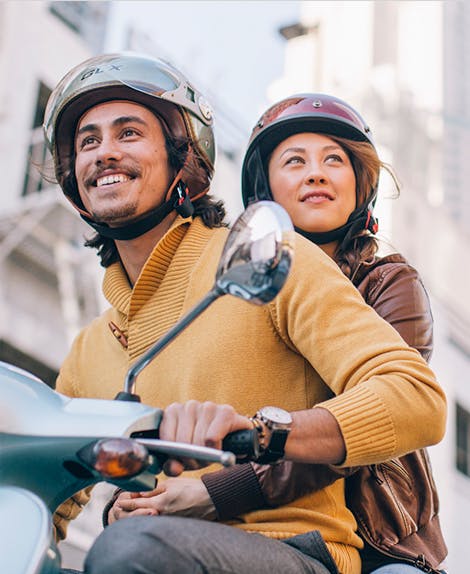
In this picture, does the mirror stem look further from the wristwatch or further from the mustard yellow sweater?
the mustard yellow sweater

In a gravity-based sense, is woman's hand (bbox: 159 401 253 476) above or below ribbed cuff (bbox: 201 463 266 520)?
above

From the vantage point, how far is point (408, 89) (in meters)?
24.0

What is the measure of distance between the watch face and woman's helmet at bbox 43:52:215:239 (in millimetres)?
1397

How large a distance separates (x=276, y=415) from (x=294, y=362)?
0.57m

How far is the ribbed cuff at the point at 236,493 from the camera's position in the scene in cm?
306

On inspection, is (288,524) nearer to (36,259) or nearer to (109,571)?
(109,571)

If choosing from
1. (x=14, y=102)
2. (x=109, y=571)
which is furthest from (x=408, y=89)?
(x=109, y=571)

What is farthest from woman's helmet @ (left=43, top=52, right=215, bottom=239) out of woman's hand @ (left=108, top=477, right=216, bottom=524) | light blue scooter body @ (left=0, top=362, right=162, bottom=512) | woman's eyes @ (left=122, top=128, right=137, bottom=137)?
light blue scooter body @ (left=0, top=362, right=162, bottom=512)

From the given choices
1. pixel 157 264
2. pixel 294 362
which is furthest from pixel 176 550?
pixel 157 264

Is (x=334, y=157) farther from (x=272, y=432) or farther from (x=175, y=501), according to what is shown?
(x=272, y=432)

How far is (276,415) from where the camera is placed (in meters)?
2.64

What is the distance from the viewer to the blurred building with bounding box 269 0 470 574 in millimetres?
18453

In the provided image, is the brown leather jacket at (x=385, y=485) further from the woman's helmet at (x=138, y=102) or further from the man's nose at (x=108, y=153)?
the man's nose at (x=108, y=153)

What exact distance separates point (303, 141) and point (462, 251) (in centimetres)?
1763
